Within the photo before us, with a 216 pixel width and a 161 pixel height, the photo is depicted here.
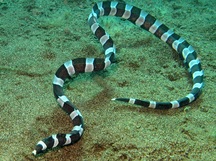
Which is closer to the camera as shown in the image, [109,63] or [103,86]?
[103,86]

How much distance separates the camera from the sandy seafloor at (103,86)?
11.6 ft

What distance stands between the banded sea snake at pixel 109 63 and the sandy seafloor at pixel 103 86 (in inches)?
4.7

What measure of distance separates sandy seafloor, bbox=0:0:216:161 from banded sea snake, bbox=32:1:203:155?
0.12 m

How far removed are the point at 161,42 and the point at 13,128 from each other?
148 inches

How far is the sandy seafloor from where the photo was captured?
11.6 feet

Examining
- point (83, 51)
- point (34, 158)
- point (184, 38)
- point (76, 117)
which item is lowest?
point (34, 158)

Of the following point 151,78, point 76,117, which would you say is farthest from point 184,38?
point 76,117

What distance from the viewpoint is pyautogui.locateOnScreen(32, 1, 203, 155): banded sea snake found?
140 inches

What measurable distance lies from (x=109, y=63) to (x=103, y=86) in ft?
1.39

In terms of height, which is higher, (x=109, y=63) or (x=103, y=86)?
(x=109, y=63)

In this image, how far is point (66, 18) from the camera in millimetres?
6328

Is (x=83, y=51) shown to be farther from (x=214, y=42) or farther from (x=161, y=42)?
(x=214, y=42)

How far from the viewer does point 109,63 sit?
4.77 meters

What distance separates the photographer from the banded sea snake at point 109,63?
11.6 ft
